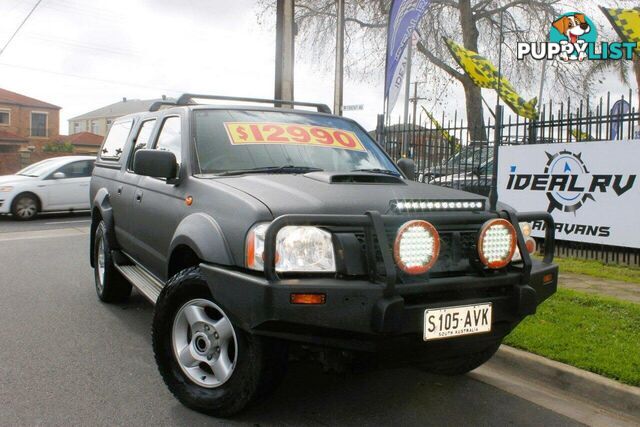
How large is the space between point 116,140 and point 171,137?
1.98 m

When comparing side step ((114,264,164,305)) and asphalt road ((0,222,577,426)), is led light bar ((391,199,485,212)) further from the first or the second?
side step ((114,264,164,305))

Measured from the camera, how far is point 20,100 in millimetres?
53094

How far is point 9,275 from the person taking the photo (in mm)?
7195

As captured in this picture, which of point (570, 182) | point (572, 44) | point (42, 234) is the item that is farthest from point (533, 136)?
point (572, 44)

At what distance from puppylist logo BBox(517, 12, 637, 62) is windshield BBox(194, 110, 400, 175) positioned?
17746mm

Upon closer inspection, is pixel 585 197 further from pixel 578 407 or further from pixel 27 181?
pixel 27 181

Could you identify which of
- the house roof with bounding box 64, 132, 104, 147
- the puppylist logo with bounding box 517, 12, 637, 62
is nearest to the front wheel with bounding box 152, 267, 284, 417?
the puppylist logo with bounding box 517, 12, 637, 62

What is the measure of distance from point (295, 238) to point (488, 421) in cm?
162

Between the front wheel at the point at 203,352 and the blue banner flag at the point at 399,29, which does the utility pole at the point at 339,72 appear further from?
the front wheel at the point at 203,352

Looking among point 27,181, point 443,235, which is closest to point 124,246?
point 443,235

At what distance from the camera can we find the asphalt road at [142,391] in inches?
127

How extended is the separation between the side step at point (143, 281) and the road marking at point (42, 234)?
22.5ft

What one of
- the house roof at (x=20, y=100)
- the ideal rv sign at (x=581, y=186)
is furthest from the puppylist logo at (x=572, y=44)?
the house roof at (x=20, y=100)

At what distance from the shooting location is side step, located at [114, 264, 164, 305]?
4031 millimetres
